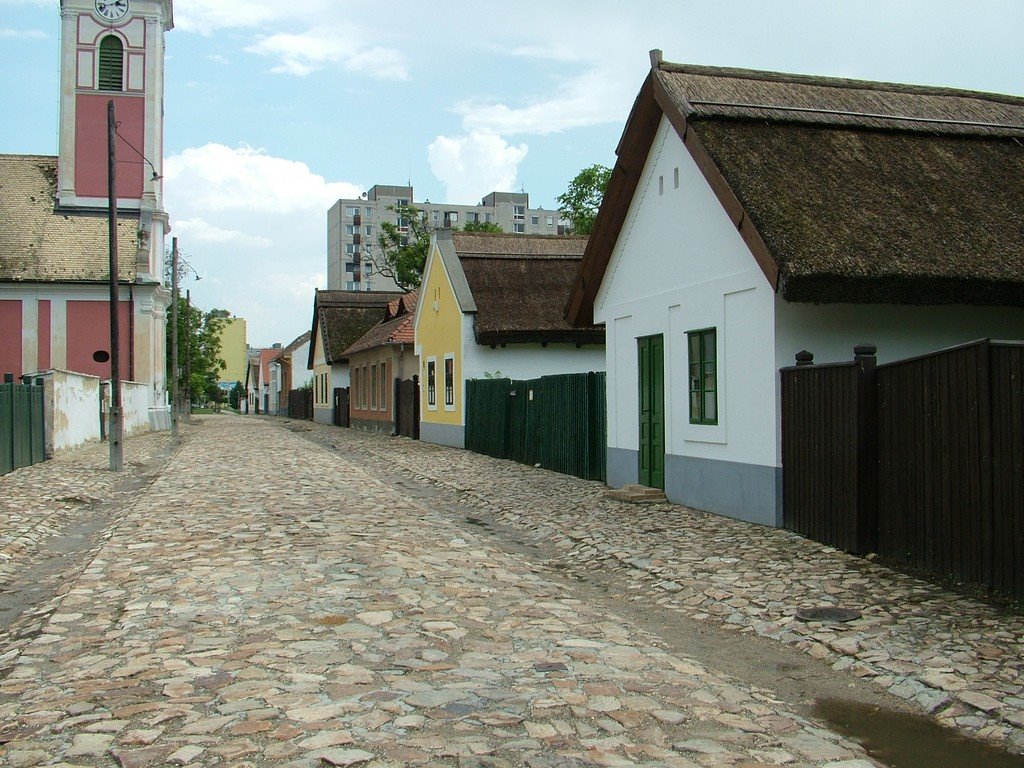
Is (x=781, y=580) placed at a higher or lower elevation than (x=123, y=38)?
lower

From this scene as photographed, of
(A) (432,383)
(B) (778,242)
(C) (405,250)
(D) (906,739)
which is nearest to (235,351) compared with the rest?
(C) (405,250)

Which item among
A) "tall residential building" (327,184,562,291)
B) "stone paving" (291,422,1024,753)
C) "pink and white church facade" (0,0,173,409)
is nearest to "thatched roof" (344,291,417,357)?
"pink and white church facade" (0,0,173,409)

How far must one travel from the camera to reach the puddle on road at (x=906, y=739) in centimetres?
460

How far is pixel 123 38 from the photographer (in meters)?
43.6

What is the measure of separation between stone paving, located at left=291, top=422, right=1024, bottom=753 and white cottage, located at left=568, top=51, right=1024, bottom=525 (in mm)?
1131

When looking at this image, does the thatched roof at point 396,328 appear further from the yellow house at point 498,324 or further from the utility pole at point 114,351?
the utility pole at point 114,351

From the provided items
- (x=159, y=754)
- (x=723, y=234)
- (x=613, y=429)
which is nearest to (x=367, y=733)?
(x=159, y=754)

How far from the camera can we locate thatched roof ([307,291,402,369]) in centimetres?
5062

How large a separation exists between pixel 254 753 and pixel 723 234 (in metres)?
8.96

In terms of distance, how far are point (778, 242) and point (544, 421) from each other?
411 inches

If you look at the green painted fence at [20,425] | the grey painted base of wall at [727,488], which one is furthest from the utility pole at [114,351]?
the grey painted base of wall at [727,488]

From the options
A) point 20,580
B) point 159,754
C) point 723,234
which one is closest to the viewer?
point 159,754

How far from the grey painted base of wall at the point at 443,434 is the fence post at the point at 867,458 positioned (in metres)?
17.3

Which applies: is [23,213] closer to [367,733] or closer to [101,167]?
[101,167]
